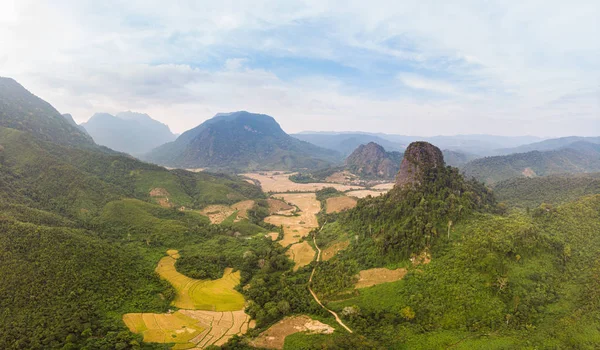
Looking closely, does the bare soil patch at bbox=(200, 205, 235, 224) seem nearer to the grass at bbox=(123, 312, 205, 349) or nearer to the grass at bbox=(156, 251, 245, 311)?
the grass at bbox=(156, 251, 245, 311)

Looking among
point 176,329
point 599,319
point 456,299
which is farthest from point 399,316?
point 176,329

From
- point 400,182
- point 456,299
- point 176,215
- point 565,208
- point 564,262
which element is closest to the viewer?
Result: point 456,299

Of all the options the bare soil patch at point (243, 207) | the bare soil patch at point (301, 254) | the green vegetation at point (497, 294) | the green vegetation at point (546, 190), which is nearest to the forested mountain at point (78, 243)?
the bare soil patch at point (243, 207)

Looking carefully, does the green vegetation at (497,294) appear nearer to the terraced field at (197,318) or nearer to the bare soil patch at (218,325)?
the bare soil patch at (218,325)

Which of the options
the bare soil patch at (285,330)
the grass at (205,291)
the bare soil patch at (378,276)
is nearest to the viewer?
the bare soil patch at (285,330)

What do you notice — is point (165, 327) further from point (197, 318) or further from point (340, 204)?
point (340, 204)

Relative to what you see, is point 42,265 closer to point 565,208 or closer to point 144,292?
point 144,292
